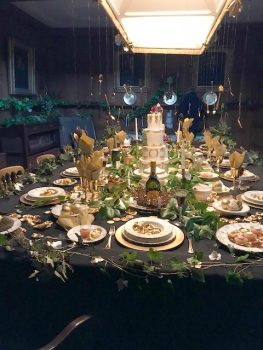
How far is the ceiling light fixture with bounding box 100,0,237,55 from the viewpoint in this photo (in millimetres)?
2273

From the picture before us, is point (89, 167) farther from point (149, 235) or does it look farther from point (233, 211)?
point (233, 211)

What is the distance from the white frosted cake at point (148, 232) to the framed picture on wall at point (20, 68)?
188 inches

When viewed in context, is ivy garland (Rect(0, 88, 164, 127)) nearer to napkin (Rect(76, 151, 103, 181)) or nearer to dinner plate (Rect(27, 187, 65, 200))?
dinner plate (Rect(27, 187, 65, 200))

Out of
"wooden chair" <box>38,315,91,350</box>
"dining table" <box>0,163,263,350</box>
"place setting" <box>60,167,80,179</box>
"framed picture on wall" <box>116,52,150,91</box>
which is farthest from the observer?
"framed picture on wall" <box>116,52,150,91</box>

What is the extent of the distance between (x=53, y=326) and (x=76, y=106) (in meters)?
6.43

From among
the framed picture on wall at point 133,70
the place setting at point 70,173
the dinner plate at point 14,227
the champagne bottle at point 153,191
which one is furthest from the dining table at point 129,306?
the framed picture on wall at point 133,70

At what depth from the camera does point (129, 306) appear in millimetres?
1326

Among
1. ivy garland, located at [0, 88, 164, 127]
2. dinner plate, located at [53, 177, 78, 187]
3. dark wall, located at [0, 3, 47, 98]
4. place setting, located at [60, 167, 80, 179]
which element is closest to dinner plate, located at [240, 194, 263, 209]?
dinner plate, located at [53, 177, 78, 187]

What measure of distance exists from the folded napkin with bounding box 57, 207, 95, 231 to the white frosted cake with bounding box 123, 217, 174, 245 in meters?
0.24

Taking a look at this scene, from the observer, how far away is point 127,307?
1327 millimetres

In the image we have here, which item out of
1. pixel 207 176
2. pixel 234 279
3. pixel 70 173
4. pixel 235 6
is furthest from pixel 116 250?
pixel 235 6

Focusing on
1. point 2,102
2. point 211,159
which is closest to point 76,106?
point 2,102

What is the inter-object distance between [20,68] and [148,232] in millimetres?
5312

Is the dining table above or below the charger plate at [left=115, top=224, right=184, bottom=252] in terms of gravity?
below
